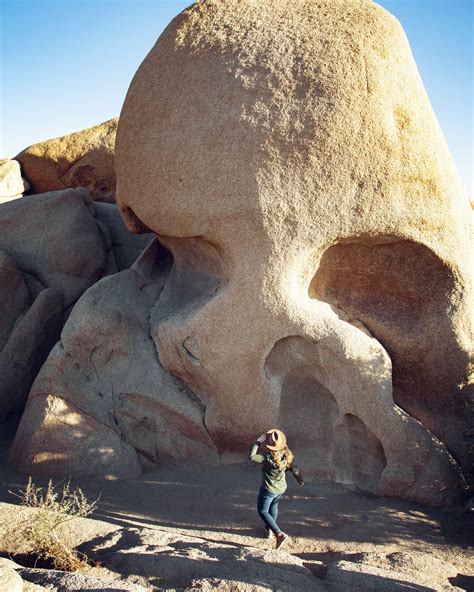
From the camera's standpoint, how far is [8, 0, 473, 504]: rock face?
5.44 m

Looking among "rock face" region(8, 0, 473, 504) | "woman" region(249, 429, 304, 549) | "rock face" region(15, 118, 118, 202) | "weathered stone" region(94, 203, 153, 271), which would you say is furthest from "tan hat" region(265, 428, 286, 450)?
"rock face" region(15, 118, 118, 202)

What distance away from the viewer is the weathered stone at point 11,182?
10.6 m

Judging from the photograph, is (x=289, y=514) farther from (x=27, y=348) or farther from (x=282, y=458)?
(x=27, y=348)

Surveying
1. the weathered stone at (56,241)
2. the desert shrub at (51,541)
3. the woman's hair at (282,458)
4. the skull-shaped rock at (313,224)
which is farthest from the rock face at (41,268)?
the woman's hair at (282,458)

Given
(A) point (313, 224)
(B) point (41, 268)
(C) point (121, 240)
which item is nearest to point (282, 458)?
(A) point (313, 224)

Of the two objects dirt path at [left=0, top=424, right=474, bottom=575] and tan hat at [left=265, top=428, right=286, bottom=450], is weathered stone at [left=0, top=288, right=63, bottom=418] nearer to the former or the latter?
dirt path at [left=0, top=424, right=474, bottom=575]

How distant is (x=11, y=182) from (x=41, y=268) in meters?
3.69

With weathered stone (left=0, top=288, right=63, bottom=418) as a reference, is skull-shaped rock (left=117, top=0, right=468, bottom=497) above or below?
above

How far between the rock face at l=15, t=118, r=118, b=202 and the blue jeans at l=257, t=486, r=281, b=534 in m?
7.72

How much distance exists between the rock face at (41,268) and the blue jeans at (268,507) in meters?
3.89

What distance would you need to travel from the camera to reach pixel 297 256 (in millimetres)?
5492

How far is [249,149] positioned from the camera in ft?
17.9

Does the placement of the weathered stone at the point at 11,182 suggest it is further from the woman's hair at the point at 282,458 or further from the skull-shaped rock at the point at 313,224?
the woman's hair at the point at 282,458

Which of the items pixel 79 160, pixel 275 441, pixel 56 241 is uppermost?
pixel 79 160
